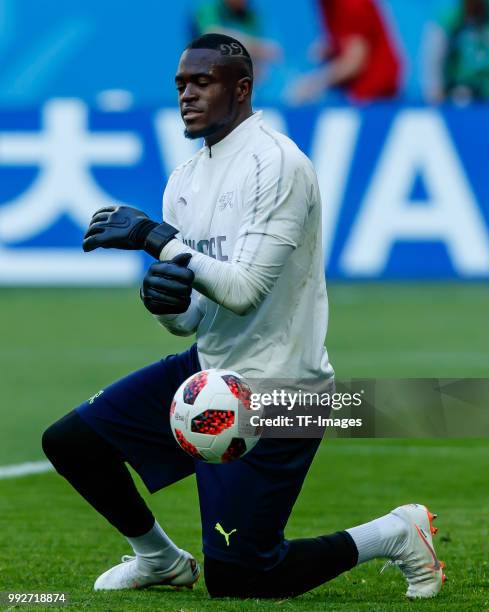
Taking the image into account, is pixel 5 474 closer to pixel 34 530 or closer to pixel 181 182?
pixel 34 530

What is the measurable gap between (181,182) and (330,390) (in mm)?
1005

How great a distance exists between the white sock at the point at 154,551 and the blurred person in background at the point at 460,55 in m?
15.5

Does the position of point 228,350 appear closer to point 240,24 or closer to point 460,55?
point 460,55

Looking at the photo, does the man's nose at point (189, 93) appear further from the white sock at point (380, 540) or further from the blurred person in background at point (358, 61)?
the blurred person in background at point (358, 61)

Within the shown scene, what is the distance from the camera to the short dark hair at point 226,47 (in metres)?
5.68

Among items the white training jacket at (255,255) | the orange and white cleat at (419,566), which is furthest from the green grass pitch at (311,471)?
the white training jacket at (255,255)

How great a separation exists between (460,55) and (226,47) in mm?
15658

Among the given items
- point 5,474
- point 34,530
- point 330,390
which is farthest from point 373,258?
point 330,390

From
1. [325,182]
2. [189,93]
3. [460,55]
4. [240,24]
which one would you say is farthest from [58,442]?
[240,24]

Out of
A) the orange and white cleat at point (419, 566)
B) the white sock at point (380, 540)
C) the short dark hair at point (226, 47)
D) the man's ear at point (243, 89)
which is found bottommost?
the orange and white cleat at point (419, 566)

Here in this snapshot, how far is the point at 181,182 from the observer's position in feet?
19.5

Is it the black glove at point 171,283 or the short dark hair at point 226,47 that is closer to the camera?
the black glove at point 171,283

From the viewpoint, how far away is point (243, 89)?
5742mm

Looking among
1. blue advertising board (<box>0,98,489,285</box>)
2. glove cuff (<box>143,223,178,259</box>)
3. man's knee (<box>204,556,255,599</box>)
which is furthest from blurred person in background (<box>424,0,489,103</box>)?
man's knee (<box>204,556,255,599</box>)
